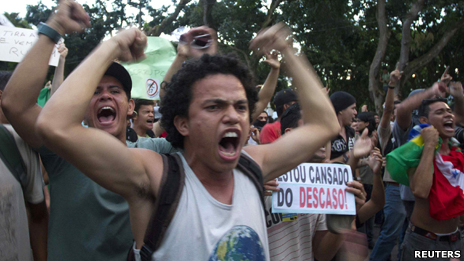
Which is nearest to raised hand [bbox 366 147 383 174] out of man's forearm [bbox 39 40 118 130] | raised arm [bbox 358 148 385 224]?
raised arm [bbox 358 148 385 224]

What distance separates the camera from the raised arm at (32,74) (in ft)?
5.93

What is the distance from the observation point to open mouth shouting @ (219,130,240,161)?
68.7 inches

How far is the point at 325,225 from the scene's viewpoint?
→ 9.23ft

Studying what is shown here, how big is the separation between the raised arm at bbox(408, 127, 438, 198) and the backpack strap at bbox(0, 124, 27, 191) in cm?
319

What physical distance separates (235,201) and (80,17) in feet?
3.49

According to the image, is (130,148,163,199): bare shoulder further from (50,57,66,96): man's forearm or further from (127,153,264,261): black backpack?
(50,57,66,96): man's forearm

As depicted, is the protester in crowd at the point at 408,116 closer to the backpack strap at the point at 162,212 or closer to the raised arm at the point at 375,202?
the raised arm at the point at 375,202

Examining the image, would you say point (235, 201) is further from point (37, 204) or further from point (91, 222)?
point (37, 204)

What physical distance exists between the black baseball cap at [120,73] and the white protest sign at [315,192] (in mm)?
1166

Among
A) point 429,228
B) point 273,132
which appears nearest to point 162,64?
point 273,132

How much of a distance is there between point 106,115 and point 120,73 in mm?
291

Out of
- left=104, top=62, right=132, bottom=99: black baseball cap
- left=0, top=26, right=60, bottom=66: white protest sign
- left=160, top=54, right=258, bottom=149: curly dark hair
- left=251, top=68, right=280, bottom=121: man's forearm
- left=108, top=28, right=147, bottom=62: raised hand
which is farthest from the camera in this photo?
left=0, top=26, right=60, bottom=66: white protest sign

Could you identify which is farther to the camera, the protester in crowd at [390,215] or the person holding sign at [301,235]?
the protester in crowd at [390,215]

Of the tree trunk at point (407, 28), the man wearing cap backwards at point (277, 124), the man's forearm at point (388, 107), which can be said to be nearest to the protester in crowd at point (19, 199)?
the man wearing cap backwards at point (277, 124)
